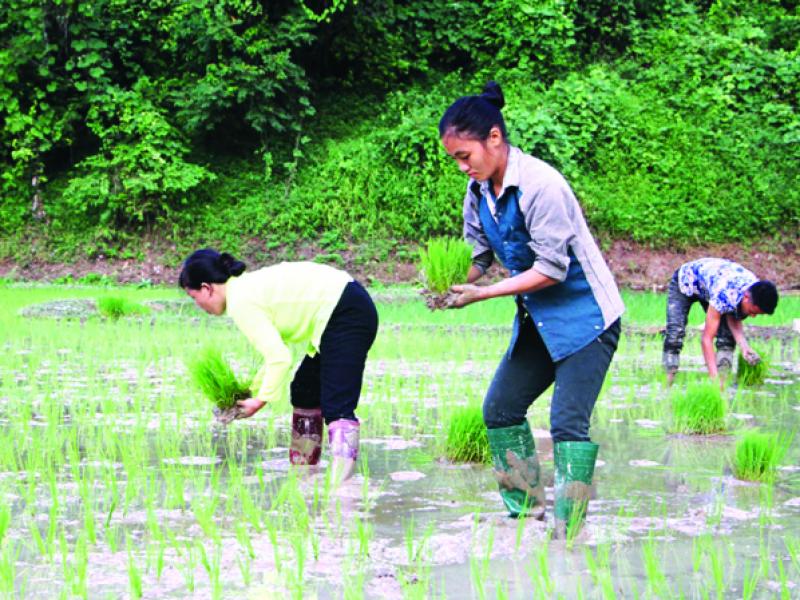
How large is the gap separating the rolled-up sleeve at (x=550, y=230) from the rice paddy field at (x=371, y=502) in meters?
0.83

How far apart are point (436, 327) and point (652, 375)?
2893 millimetres

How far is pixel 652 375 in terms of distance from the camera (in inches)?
296

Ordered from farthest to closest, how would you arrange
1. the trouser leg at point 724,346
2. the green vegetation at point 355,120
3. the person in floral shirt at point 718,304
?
the green vegetation at point 355,120 < the trouser leg at point 724,346 < the person in floral shirt at point 718,304

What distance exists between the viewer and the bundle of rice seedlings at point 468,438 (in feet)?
15.6

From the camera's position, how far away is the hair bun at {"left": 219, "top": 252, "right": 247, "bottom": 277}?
4064mm

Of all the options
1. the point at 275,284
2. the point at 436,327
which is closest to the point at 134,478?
the point at 275,284

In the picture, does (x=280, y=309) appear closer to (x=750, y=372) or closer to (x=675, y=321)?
(x=675, y=321)

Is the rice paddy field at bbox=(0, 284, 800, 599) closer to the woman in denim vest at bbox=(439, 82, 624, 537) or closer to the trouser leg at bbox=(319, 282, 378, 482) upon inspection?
the trouser leg at bbox=(319, 282, 378, 482)

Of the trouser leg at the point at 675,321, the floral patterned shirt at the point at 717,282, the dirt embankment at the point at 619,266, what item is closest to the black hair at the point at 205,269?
the floral patterned shirt at the point at 717,282

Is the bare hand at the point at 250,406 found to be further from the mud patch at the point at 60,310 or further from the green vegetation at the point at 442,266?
the mud patch at the point at 60,310

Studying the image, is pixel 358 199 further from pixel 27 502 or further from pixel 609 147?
pixel 27 502

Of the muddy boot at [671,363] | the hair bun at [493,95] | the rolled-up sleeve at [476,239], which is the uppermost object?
the hair bun at [493,95]

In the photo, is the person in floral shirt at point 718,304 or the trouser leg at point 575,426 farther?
the person in floral shirt at point 718,304

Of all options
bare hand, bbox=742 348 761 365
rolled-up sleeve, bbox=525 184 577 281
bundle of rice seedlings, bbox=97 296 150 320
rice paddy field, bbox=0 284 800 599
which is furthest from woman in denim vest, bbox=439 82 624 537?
bundle of rice seedlings, bbox=97 296 150 320
